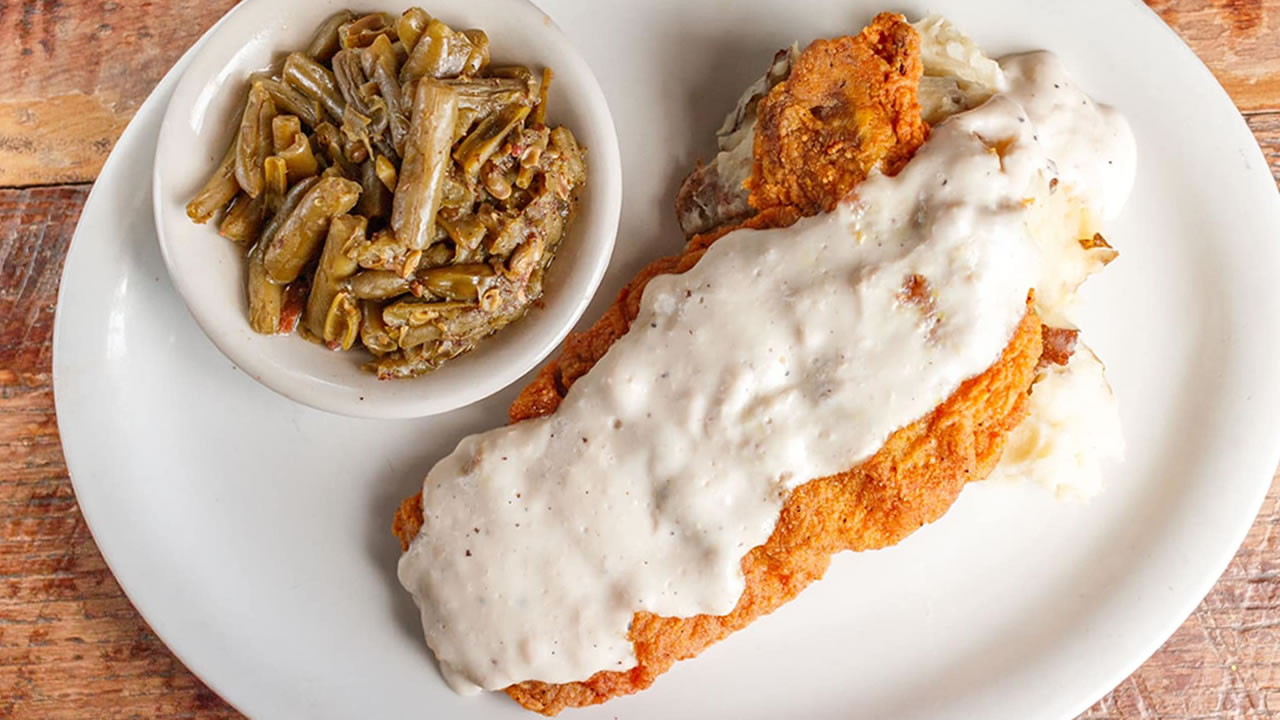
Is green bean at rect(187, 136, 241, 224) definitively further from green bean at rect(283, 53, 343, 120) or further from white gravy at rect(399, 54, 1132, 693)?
white gravy at rect(399, 54, 1132, 693)

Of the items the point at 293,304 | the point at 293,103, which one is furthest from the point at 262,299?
the point at 293,103

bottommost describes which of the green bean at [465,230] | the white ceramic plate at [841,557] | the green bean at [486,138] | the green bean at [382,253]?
the white ceramic plate at [841,557]

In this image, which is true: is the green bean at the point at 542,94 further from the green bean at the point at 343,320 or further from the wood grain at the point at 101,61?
the wood grain at the point at 101,61

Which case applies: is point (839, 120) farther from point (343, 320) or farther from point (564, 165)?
point (343, 320)

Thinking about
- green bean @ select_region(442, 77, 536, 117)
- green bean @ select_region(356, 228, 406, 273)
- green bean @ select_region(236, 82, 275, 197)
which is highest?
green bean @ select_region(442, 77, 536, 117)

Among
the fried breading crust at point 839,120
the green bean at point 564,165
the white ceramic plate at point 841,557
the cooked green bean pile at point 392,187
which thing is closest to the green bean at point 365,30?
the cooked green bean pile at point 392,187

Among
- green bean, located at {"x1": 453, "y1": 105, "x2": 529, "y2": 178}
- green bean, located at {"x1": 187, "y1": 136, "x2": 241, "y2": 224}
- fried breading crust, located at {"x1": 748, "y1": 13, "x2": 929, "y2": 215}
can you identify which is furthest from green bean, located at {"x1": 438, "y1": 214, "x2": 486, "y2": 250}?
fried breading crust, located at {"x1": 748, "y1": 13, "x2": 929, "y2": 215}
